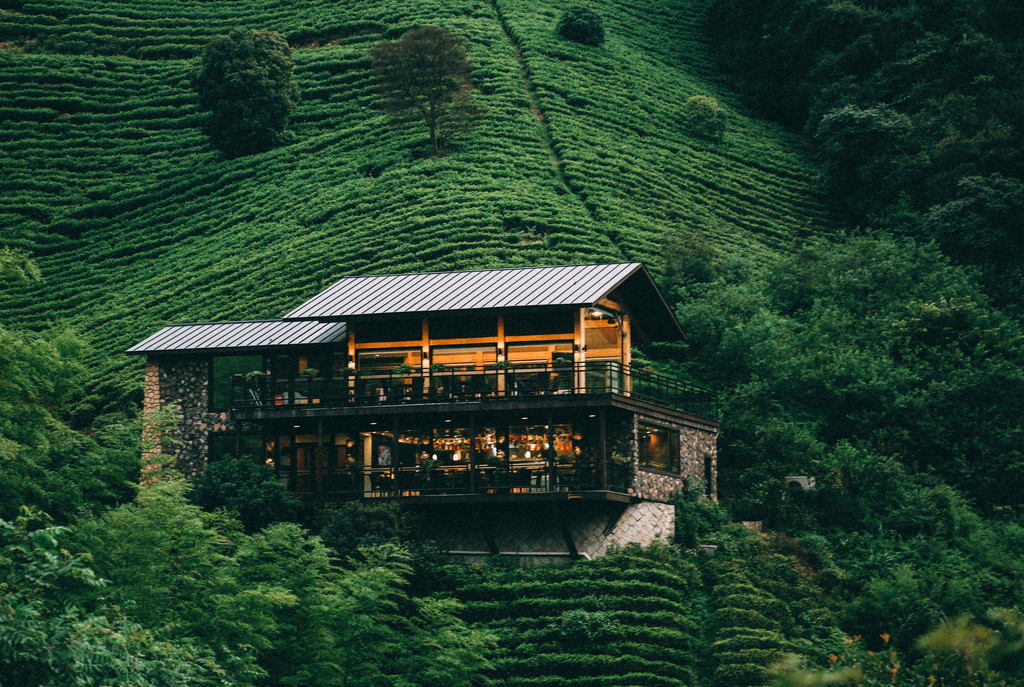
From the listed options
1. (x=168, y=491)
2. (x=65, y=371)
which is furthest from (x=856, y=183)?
(x=168, y=491)

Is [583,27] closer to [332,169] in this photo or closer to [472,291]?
[332,169]

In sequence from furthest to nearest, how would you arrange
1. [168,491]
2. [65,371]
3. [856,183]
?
[856,183] → [65,371] → [168,491]

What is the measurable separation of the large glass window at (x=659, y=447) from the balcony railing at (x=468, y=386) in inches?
37.9

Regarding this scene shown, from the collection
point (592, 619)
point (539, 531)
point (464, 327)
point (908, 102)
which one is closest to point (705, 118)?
point (908, 102)

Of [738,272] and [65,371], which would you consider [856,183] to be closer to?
[738,272]

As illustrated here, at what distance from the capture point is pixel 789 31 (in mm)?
79125

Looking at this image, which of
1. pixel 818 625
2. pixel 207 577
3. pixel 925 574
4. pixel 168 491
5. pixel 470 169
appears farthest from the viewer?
pixel 470 169

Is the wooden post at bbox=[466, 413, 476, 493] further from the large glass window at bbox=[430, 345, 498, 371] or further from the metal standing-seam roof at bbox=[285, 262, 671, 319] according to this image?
the metal standing-seam roof at bbox=[285, 262, 671, 319]

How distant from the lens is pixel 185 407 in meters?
37.7

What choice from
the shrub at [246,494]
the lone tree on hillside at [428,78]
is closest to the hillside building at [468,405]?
the shrub at [246,494]

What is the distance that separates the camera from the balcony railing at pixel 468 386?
107 feet

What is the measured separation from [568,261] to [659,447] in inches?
728

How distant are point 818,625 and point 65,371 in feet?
87.2

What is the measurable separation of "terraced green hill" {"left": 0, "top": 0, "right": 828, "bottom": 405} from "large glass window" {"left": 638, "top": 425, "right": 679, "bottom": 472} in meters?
18.4
